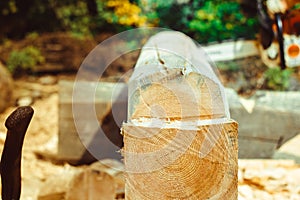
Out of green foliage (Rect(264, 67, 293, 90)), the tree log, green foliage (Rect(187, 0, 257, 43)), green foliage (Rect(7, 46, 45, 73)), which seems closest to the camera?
the tree log

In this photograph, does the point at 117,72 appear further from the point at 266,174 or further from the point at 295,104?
the point at 266,174

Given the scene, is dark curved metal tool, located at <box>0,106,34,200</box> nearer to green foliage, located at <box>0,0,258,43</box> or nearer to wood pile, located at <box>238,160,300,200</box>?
wood pile, located at <box>238,160,300,200</box>

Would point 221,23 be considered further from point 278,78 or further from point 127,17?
point 127,17

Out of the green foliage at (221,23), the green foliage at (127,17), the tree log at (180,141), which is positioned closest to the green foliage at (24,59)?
the green foliage at (127,17)

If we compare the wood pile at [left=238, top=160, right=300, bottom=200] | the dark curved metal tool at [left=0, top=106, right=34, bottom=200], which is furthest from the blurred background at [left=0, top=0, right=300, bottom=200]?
the dark curved metal tool at [left=0, top=106, right=34, bottom=200]

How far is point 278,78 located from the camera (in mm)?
5949

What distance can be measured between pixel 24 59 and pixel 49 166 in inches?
109

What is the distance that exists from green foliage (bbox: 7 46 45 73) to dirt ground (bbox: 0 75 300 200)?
0.21m

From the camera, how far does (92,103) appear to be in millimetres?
4414

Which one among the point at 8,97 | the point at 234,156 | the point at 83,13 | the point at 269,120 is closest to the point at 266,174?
the point at 269,120

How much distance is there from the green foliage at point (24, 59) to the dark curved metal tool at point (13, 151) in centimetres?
468

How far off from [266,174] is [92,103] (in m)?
1.76

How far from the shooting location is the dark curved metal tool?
92.5 inches

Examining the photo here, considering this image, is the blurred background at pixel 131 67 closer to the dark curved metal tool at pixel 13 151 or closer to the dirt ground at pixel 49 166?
the dirt ground at pixel 49 166
